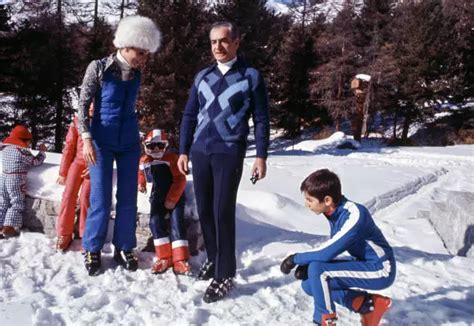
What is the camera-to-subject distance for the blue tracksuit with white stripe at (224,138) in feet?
10.2

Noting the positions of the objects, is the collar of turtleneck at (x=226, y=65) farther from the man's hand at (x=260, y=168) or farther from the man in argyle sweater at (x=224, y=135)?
the man's hand at (x=260, y=168)

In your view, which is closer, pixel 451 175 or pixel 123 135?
pixel 123 135

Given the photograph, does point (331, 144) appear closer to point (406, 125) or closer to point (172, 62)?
point (172, 62)

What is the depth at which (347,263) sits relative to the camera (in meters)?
2.71

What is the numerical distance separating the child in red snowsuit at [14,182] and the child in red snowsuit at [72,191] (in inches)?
21.7

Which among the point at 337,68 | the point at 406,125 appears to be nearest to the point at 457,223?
the point at 406,125

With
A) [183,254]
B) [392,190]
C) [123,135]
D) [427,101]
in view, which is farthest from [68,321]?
[427,101]

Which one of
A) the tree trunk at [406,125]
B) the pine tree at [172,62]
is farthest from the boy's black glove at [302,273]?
the tree trunk at [406,125]

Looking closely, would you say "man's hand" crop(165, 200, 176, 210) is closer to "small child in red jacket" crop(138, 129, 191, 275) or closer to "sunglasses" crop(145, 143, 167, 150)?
"small child in red jacket" crop(138, 129, 191, 275)

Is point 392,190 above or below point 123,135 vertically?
below

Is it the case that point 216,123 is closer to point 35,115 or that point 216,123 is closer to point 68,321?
point 68,321

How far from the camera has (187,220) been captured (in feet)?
12.8

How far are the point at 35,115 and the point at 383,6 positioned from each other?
65.3ft

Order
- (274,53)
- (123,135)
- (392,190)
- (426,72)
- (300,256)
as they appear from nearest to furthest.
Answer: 1. (300,256)
2. (123,135)
3. (392,190)
4. (426,72)
5. (274,53)
